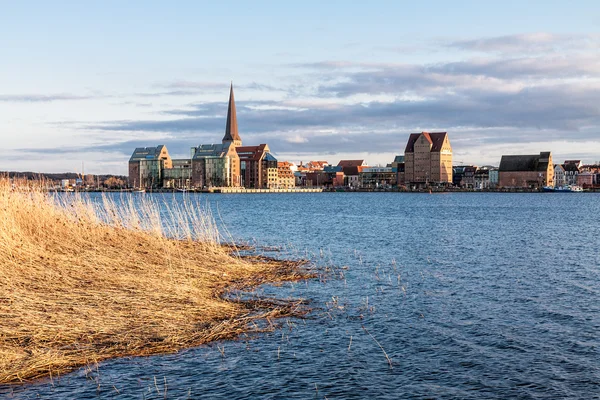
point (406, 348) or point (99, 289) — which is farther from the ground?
point (99, 289)

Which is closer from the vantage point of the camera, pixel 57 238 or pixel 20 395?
pixel 20 395

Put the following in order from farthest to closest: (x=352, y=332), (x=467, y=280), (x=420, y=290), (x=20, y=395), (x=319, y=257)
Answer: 1. (x=319, y=257)
2. (x=467, y=280)
3. (x=420, y=290)
4. (x=352, y=332)
5. (x=20, y=395)

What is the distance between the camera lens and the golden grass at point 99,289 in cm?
1296

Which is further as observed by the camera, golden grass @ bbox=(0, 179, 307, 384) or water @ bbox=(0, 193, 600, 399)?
golden grass @ bbox=(0, 179, 307, 384)

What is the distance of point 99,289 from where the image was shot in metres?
17.2

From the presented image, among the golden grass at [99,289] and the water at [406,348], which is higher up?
the golden grass at [99,289]

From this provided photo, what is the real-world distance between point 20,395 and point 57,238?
12.3 m

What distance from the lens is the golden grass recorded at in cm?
1296

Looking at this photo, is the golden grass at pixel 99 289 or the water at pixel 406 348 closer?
the water at pixel 406 348

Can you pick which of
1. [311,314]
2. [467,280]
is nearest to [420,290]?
[467,280]

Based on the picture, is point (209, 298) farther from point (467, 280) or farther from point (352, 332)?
point (467, 280)

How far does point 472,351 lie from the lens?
46.3 ft

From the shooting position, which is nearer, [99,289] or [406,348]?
[406,348]

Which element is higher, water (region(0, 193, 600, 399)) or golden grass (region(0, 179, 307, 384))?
golden grass (region(0, 179, 307, 384))
